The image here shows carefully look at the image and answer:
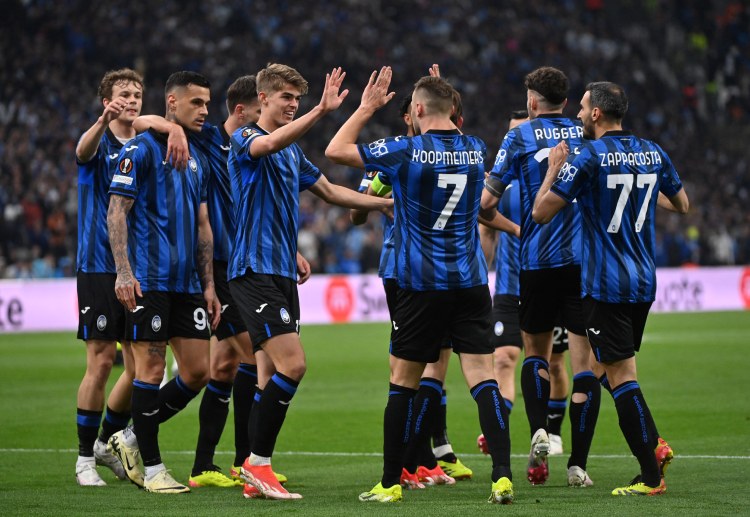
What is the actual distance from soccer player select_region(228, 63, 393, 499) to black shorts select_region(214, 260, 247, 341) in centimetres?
64

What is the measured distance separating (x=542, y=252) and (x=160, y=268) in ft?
7.48

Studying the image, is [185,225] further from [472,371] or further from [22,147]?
[22,147]

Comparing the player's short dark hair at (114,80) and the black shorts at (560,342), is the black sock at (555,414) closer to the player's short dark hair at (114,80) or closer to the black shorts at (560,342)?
the black shorts at (560,342)

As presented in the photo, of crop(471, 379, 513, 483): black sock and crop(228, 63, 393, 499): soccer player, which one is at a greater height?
crop(228, 63, 393, 499): soccer player

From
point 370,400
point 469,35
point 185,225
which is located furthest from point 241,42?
point 185,225

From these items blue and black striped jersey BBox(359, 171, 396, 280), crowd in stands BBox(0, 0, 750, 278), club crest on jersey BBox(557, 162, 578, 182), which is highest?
crowd in stands BBox(0, 0, 750, 278)

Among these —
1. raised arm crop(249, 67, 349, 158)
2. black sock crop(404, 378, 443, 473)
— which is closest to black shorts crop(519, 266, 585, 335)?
black sock crop(404, 378, 443, 473)

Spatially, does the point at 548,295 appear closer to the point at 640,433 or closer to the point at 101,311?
the point at 640,433

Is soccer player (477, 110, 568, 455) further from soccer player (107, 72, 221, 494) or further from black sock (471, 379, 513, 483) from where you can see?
soccer player (107, 72, 221, 494)

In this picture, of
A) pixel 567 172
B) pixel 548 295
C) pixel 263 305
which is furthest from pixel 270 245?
pixel 548 295

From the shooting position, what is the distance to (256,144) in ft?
21.3

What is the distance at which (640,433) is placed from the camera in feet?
21.0

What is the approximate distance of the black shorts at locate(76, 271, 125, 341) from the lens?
7.30 m

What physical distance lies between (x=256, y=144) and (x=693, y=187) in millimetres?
26606
